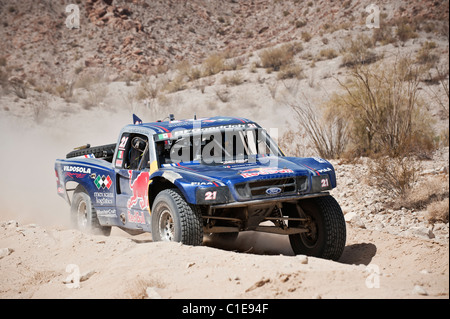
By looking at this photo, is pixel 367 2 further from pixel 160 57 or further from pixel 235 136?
pixel 235 136

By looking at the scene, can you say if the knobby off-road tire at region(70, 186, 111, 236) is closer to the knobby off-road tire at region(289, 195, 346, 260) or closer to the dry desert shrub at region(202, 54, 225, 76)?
the knobby off-road tire at region(289, 195, 346, 260)

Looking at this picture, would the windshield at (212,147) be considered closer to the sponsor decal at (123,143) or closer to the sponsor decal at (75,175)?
the sponsor decal at (123,143)

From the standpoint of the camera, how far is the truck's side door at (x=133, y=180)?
8969mm

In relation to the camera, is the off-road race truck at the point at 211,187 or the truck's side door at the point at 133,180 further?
the truck's side door at the point at 133,180

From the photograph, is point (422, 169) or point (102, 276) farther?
point (422, 169)

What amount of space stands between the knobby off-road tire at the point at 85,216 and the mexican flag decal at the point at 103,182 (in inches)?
18.7

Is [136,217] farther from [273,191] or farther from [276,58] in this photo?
[276,58]

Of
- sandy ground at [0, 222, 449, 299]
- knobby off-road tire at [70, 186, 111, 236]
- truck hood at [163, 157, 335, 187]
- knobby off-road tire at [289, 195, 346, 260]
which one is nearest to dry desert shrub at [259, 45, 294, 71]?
knobby off-road tire at [70, 186, 111, 236]

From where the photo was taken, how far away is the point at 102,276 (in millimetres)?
7445

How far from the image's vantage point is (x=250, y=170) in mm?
8125

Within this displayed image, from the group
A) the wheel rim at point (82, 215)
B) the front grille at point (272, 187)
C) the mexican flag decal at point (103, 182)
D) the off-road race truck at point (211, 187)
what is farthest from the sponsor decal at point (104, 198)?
the front grille at point (272, 187)

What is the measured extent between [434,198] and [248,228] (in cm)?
395

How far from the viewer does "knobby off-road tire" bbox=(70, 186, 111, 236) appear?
10.6 meters
